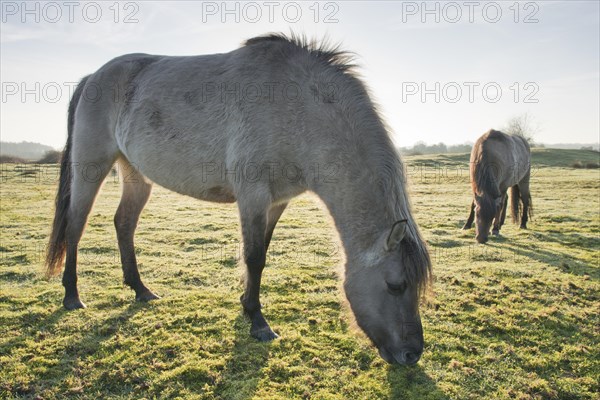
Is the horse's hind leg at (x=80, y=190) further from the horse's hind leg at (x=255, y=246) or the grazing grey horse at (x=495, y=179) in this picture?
the grazing grey horse at (x=495, y=179)

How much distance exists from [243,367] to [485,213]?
7.70 metres

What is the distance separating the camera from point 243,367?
146 inches

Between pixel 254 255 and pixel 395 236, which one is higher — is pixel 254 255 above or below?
below

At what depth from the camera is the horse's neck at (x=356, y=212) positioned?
3588 mm

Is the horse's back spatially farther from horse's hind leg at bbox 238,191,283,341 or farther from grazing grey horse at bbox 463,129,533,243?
grazing grey horse at bbox 463,129,533,243

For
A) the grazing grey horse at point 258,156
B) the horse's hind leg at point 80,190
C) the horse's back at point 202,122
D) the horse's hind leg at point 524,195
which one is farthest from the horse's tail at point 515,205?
the horse's hind leg at point 80,190

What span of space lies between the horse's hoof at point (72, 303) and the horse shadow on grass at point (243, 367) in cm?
213

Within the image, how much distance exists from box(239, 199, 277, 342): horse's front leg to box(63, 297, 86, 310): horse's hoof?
2286 mm

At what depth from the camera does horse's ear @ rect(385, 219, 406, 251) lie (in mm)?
3120

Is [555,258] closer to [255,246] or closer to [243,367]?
[255,246]

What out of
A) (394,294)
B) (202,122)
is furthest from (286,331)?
(202,122)

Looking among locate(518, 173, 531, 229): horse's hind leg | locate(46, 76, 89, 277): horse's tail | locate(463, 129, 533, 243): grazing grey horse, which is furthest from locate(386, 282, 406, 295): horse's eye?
locate(518, 173, 531, 229): horse's hind leg

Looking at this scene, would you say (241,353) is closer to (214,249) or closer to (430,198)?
(214,249)

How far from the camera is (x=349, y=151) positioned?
12.5ft
